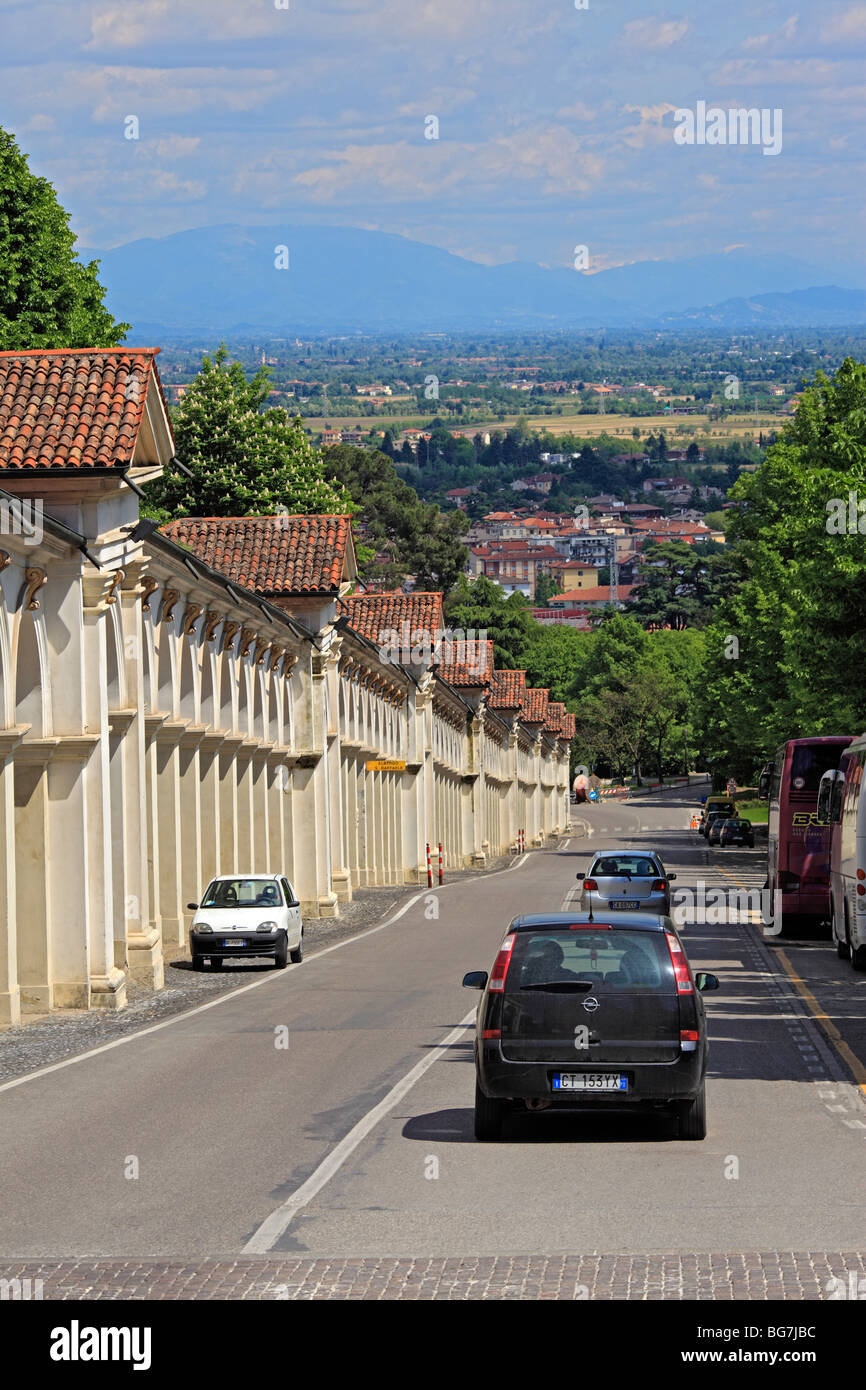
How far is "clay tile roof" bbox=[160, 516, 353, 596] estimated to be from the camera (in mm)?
45094

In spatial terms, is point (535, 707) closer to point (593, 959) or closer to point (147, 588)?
point (147, 588)

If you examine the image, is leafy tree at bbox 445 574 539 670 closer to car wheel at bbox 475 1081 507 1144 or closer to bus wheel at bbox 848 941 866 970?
bus wheel at bbox 848 941 866 970

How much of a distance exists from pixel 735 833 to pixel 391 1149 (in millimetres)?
76368

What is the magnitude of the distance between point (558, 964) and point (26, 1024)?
11622mm

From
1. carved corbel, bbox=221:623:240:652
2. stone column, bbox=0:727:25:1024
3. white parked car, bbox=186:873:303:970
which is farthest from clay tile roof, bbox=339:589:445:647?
stone column, bbox=0:727:25:1024

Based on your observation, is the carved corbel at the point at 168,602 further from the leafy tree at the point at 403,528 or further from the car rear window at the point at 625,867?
the leafy tree at the point at 403,528

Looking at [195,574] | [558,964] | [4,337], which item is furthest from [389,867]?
[558,964]

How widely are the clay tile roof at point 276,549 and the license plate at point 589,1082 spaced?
32.2 m

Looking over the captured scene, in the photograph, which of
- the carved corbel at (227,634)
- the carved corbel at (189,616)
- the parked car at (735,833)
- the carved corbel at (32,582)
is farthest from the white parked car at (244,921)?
the parked car at (735,833)

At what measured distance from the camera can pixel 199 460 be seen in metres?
71.5

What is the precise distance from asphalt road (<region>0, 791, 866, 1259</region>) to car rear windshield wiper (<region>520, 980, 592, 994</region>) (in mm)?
1012

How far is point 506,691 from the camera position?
103875 mm

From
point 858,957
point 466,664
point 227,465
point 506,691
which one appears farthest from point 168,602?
point 506,691
